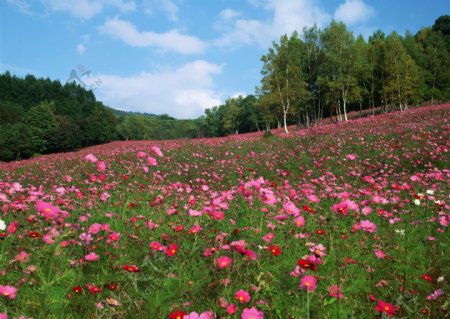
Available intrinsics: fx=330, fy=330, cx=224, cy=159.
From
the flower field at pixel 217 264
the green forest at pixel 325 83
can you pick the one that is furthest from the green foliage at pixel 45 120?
the flower field at pixel 217 264

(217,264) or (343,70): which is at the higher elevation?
(343,70)

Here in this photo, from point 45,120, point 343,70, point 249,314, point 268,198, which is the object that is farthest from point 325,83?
point 45,120


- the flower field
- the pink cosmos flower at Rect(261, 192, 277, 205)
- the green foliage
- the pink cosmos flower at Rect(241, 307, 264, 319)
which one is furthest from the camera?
the green foliage

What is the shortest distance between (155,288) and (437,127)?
13.9 meters

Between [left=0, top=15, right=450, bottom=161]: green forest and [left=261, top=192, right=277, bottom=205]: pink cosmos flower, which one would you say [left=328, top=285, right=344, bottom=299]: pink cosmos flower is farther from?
[left=0, top=15, right=450, bottom=161]: green forest

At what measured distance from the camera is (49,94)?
78.1 metres

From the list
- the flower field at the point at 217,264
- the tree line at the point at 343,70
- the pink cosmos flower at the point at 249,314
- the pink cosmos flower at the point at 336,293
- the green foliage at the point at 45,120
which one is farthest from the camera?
the green foliage at the point at 45,120

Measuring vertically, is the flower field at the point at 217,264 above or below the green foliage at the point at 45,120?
below

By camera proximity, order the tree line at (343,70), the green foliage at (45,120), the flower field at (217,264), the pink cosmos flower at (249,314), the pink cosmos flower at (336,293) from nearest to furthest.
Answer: the pink cosmos flower at (249,314)
the pink cosmos flower at (336,293)
the flower field at (217,264)
the tree line at (343,70)
the green foliage at (45,120)

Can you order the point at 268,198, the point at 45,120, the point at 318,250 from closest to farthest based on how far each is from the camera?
1. the point at 318,250
2. the point at 268,198
3. the point at 45,120

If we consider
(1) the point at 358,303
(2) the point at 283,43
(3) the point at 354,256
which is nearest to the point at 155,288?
(1) the point at 358,303

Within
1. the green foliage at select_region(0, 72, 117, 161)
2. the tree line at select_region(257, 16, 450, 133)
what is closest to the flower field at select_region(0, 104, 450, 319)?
the tree line at select_region(257, 16, 450, 133)

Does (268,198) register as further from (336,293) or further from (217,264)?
(336,293)

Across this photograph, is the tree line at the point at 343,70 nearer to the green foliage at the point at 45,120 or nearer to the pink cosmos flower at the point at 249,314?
the pink cosmos flower at the point at 249,314
